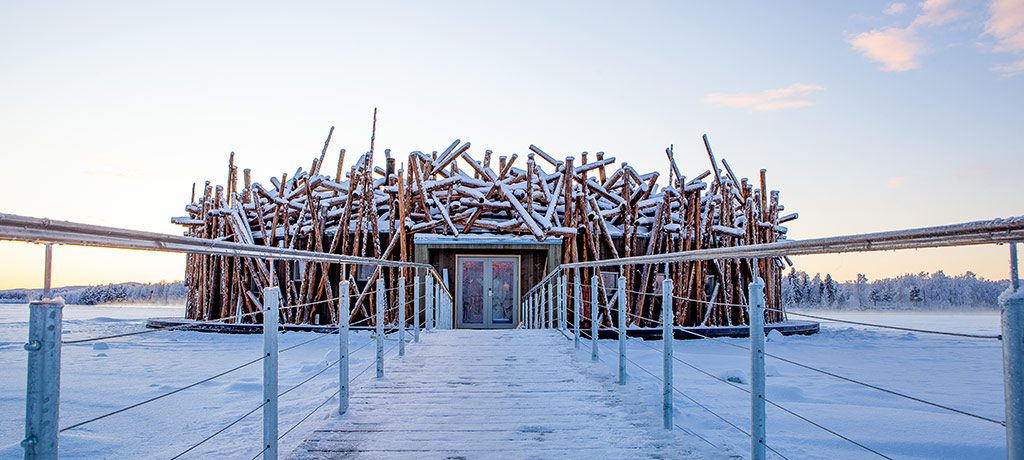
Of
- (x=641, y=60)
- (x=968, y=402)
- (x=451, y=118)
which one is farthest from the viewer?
(x=451, y=118)

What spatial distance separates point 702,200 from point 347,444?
12.1 metres

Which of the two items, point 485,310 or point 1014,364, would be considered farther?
point 485,310

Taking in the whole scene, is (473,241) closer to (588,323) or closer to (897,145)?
(588,323)

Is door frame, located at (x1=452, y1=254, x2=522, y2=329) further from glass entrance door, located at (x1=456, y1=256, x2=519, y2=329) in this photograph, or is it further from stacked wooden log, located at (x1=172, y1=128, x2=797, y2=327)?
stacked wooden log, located at (x1=172, y1=128, x2=797, y2=327)

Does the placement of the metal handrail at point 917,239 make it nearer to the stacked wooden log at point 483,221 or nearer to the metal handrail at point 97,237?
the metal handrail at point 97,237

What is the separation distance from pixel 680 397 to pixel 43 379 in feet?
18.6

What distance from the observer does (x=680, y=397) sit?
20.1 ft

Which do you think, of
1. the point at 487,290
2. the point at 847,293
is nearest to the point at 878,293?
the point at 847,293

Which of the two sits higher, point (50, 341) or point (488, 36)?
point (488, 36)

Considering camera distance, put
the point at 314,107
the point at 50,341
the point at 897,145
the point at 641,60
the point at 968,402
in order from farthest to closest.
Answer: the point at 314,107, the point at 641,60, the point at 897,145, the point at 968,402, the point at 50,341

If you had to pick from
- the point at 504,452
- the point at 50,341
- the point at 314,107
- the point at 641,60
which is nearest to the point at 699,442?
the point at 504,452

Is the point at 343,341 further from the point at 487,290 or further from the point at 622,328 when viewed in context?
the point at 487,290

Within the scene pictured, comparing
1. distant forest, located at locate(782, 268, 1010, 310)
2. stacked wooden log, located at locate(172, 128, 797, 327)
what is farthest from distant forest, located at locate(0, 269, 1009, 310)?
stacked wooden log, located at locate(172, 128, 797, 327)

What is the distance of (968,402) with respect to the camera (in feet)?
20.2
